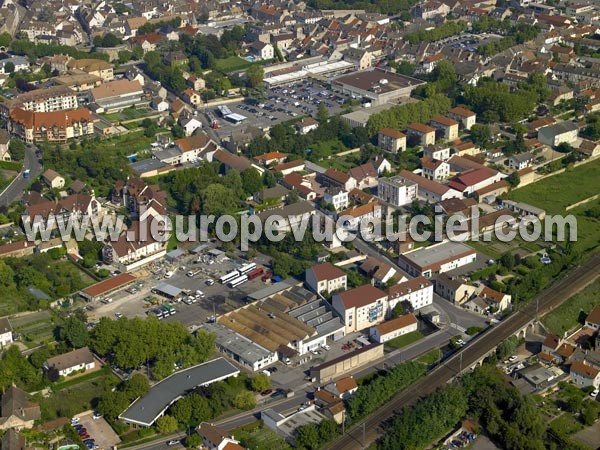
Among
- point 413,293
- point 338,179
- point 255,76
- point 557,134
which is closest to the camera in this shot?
point 413,293

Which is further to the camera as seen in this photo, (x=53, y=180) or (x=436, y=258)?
(x=53, y=180)

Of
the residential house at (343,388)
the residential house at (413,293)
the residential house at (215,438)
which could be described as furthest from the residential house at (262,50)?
the residential house at (215,438)

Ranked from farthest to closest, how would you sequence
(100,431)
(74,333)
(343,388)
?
(74,333)
(343,388)
(100,431)

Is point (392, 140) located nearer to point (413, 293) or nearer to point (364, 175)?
point (364, 175)

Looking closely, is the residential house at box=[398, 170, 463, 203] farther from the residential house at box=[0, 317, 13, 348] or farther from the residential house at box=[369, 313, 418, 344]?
the residential house at box=[0, 317, 13, 348]

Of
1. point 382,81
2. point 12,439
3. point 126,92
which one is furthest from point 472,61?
point 12,439

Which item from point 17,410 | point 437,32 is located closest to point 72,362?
point 17,410
